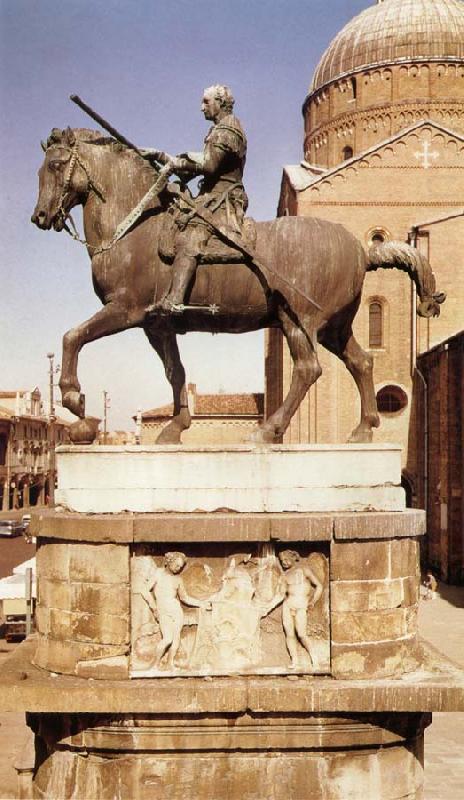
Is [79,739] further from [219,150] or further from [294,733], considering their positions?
[219,150]

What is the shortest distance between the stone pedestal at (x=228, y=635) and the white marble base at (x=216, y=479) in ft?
0.04

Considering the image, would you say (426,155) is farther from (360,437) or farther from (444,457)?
(360,437)

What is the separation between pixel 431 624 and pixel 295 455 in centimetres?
1859

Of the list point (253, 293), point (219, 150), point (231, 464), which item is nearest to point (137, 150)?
point (219, 150)

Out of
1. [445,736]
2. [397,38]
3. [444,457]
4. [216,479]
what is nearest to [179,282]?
[216,479]

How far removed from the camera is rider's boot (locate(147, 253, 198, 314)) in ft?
25.4

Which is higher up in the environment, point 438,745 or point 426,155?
point 426,155

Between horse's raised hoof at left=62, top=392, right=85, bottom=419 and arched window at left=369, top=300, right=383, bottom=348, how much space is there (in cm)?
3064

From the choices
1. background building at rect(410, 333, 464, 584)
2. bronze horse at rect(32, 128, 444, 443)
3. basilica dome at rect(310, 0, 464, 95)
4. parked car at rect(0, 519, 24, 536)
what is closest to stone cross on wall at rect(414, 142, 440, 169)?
basilica dome at rect(310, 0, 464, 95)

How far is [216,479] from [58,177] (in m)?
3.10

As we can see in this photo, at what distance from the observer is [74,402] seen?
801 cm

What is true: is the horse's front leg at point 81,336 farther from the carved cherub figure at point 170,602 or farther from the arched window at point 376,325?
the arched window at point 376,325

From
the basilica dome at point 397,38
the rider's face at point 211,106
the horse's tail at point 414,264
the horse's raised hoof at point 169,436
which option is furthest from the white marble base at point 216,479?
the basilica dome at point 397,38

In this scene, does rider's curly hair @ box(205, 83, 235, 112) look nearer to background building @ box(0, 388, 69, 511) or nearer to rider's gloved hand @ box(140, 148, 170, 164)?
rider's gloved hand @ box(140, 148, 170, 164)
